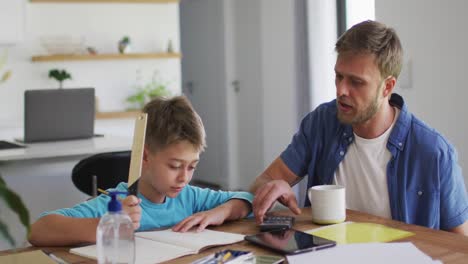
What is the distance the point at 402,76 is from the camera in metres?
3.94

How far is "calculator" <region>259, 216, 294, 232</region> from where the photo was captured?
157 centimetres

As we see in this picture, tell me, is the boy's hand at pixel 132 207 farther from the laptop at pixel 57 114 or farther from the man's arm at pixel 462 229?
the laptop at pixel 57 114

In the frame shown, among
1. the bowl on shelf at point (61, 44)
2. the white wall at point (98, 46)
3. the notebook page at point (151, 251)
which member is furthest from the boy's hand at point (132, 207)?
the bowl on shelf at point (61, 44)

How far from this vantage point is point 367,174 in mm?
1977

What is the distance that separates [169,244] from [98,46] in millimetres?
4524

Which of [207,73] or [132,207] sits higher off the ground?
[207,73]

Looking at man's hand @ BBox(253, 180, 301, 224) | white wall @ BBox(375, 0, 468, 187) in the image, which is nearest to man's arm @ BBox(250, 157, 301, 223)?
man's hand @ BBox(253, 180, 301, 224)

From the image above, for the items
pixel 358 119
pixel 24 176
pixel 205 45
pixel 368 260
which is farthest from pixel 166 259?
pixel 205 45

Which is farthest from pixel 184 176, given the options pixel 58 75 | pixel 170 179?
pixel 58 75

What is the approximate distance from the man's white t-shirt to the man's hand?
287mm

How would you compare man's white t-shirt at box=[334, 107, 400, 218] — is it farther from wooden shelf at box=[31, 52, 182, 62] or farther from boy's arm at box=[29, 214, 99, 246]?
wooden shelf at box=[31, 52, 182, 62]

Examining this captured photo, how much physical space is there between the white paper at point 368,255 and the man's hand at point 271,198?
0.34 meters

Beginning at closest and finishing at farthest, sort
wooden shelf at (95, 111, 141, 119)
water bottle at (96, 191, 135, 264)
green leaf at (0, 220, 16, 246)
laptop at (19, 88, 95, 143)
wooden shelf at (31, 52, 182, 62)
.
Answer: green leaf at (0, 220, 16, 246)
water bottle at (96, 191, 135, 264)
laptop at (19, 88, 95, 143)
wooden shelf at (31, 52, 182, 62)
wooden shelf at (95, 111, 141, 119)

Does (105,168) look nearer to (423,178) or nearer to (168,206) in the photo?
(168,206)
